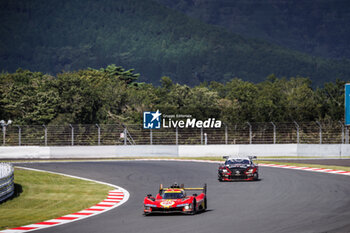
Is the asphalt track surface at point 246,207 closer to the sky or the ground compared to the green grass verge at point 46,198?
closer to the sky

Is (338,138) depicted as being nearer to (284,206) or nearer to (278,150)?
(278,150)

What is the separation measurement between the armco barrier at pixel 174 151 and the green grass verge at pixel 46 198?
18186 millimetres

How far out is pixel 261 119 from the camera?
67688mm

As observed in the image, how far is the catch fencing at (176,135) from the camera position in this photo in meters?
50.1

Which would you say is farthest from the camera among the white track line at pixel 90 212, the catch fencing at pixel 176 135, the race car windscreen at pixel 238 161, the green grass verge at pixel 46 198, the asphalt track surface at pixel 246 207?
the catch fencing at pixel 176 135

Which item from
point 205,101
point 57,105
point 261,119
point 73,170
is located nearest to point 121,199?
point 73,170

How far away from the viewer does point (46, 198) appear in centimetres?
2270

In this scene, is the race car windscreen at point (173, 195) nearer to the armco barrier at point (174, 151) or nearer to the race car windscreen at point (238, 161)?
the race car windscreen at point (238, 161)

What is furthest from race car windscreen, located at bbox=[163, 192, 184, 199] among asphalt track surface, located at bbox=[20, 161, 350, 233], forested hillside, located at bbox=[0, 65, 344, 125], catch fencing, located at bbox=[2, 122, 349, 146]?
forested hillside, located at bbox=[0, 65, 344, 125]

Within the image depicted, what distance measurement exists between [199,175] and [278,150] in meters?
19.8

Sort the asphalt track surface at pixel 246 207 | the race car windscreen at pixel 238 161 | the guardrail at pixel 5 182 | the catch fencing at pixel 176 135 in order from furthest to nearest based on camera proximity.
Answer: the catch fencing at pixel 176 135
the race car windscreen at pixel 238 161
the guardrail at pixel 5 182
the asphalt track surface at pixel 246 207

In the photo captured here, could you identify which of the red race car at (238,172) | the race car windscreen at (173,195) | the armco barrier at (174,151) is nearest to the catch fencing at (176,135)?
the armco barrier at (174,151)

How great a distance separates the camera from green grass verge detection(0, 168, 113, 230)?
17.8 m

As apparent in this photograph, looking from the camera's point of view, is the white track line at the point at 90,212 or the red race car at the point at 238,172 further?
the red race car at the point at 238,172
